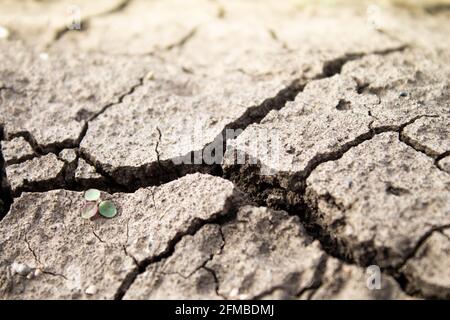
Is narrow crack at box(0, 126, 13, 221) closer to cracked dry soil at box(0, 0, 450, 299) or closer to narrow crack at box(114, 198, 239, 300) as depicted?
cracked dry soil at box(0, 0, 450, 299)

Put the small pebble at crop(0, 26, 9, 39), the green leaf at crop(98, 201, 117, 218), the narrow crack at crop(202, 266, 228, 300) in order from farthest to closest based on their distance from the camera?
the small pebble at crop(0, 26, 9, 39), the green leaf at crop(98, 201, 117, 218), the narrow crack at crop(202, 266, 228, 300)

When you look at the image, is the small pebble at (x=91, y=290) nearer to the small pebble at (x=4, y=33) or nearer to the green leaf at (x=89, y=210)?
the green leaf at (x=89, y=210)

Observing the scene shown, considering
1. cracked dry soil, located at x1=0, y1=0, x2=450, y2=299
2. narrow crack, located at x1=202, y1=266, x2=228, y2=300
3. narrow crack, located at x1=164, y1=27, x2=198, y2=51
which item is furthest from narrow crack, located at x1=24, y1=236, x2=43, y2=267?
narrow crack, located at x1=164, y1=27, x2=198, y2=51

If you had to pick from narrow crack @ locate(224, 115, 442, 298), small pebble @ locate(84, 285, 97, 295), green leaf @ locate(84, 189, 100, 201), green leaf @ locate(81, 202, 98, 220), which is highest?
narrow crack @ locate(224, 115, 442, 298)

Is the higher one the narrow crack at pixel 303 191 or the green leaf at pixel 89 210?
the narrow crack at pixel 303 191

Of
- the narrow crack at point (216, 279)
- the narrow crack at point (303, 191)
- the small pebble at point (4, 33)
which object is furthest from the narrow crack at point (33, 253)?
the small pebble at point (4, 33)
